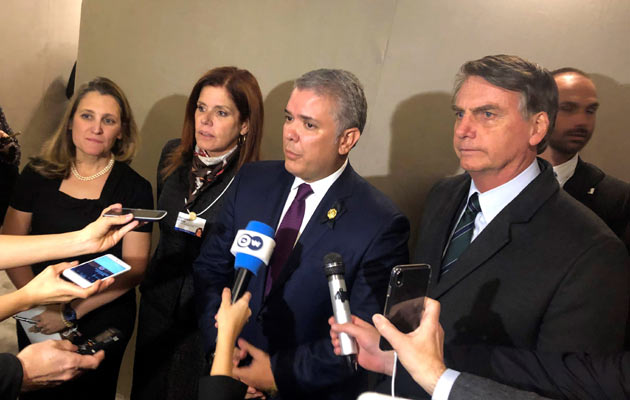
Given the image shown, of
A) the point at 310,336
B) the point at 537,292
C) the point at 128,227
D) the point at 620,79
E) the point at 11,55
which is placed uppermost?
the point at 620,79

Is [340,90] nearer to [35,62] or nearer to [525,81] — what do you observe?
[525,81]

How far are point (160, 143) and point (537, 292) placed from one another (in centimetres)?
284

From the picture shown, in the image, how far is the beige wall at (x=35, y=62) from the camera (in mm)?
5295

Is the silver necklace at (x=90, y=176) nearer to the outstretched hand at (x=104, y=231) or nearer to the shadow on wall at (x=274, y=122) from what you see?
the outstretched hand at (x=104, y=231)

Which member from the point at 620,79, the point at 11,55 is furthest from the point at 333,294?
the point at 11,55

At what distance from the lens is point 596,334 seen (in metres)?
1.55

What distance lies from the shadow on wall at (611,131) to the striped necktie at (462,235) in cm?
89

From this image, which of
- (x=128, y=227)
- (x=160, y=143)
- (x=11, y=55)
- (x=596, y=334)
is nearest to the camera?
(x=596, y=334)

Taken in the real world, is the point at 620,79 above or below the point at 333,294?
above

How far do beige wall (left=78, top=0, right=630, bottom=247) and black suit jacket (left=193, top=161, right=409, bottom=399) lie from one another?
858 mm

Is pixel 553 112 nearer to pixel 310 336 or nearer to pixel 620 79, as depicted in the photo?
pixel 620 79

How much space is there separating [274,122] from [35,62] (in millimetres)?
3779

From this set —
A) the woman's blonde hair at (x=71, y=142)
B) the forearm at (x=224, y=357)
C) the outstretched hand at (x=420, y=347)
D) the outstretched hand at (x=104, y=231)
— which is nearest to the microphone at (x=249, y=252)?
the forearm at (x=224, y=357)

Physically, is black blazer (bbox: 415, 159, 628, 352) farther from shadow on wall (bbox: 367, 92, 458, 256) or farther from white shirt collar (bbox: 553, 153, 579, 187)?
shadow on wall (bbox: 367, 92, 458, 256)
